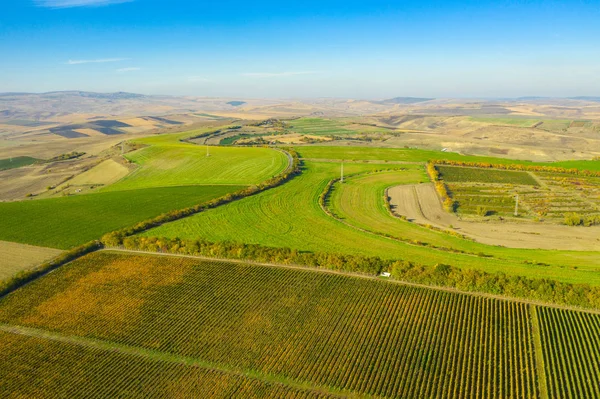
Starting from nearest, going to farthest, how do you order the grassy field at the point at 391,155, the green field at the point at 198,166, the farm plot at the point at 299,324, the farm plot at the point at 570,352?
the farm plot at the point at 570,352, the farm plot at the point at 299,324, the green field at the point at 198,166, the grassy field at the point at 391,155

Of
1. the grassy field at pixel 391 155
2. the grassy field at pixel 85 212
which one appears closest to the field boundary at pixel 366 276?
the grassy field at pixel 85 212

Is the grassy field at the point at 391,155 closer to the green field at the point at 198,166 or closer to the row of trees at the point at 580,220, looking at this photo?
the green field at the point at 198,166

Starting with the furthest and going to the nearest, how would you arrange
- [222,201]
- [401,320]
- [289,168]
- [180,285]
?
[289,168] → [222,201] → [180,285] → [401,320]

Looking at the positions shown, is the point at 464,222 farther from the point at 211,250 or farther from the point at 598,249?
the point at 211,250

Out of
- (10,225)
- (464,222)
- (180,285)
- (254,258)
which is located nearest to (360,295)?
(254,258)

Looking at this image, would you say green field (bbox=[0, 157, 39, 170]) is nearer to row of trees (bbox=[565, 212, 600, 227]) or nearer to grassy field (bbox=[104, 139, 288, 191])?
grassy field (bbox=[104, 139, 288, 191])

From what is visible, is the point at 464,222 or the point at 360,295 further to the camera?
the point at 464,222

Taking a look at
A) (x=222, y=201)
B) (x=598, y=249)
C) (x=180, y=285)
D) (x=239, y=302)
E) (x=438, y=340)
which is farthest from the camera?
(x=222, y=201)
